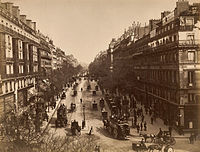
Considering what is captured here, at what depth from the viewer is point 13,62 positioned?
2819 centimetres

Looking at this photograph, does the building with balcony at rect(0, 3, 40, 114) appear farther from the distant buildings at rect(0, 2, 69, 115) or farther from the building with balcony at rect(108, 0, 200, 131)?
the building with balcony at rect(108, 0, 200, 131)

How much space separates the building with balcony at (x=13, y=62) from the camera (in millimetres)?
24297

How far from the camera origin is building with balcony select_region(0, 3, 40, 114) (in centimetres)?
2430

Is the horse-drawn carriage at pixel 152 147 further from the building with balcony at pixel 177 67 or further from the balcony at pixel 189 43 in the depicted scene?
the balcony at pixel 189 43

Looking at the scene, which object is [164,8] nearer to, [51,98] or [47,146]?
[47,146]

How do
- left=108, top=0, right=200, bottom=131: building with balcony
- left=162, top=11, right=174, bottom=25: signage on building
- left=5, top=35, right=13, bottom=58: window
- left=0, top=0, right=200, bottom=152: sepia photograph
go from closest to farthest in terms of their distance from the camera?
left=0, top=0, right=200, bottom=152: sepia photograph, left=5, top=35, right=13, bottom=58: window, left=108, top=0, right=200, bottom=131: building with balcony, left=162, top=11, right=174, bottom=25: signage on building

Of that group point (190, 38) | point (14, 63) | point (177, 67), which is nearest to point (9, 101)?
point (14, 63)

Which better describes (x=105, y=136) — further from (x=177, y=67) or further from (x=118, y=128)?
(x=177, y=67)

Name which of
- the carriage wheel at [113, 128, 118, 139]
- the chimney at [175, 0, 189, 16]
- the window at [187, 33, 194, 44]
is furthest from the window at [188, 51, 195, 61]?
the carriage wheel at [113, 128, 118, 139]

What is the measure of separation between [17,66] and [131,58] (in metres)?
25.7

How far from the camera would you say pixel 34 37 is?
43.0m

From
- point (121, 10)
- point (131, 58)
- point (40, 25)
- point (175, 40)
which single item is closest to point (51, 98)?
point (131, 58)

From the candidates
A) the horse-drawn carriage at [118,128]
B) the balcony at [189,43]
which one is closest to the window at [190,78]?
the balcony at [189,43]

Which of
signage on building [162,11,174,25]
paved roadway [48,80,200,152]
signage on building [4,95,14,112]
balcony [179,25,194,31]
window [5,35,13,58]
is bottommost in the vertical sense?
paved roadway [48,80,200,152]
